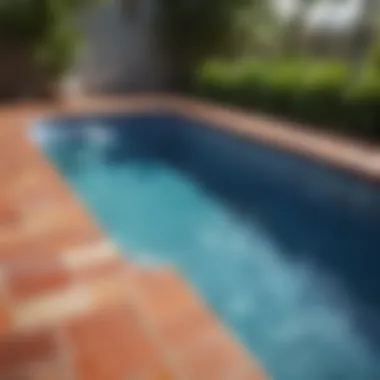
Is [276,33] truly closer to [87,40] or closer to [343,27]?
[343,27]

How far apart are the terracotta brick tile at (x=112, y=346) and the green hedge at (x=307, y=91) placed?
4.28 metres

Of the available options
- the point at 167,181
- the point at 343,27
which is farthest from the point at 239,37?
the point at 167,181

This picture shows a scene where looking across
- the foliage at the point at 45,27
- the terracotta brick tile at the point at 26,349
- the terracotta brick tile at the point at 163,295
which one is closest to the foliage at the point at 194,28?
the foliage at the point at 45,27

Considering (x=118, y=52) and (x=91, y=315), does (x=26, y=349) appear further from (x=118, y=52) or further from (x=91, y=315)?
(x=118, y=52)

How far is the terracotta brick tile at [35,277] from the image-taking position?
7.81ft

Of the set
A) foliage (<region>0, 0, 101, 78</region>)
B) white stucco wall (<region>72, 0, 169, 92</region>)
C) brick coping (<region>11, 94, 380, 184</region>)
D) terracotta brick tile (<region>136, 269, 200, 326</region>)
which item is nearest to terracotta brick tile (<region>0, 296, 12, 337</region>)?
terracotta brick tile (<region>136, 269, 200, 326</region>)

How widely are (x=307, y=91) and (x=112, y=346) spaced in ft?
16.7

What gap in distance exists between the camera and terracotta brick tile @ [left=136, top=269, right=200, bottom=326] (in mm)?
2299

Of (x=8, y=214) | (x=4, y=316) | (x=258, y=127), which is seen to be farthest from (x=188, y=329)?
(x=258, y=127)

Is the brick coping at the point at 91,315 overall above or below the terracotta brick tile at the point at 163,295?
above

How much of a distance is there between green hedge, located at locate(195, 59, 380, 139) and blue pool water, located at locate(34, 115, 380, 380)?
1016 millimetres

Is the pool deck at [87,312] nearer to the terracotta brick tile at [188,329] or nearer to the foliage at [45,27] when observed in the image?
the terracotta brick tile at [188,329]

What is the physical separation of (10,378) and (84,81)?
8812 mm

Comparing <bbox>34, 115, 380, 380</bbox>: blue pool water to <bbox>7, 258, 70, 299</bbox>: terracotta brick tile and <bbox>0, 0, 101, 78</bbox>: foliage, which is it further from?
<bbox>0, 0, 101, 78</bbox>: foliage
